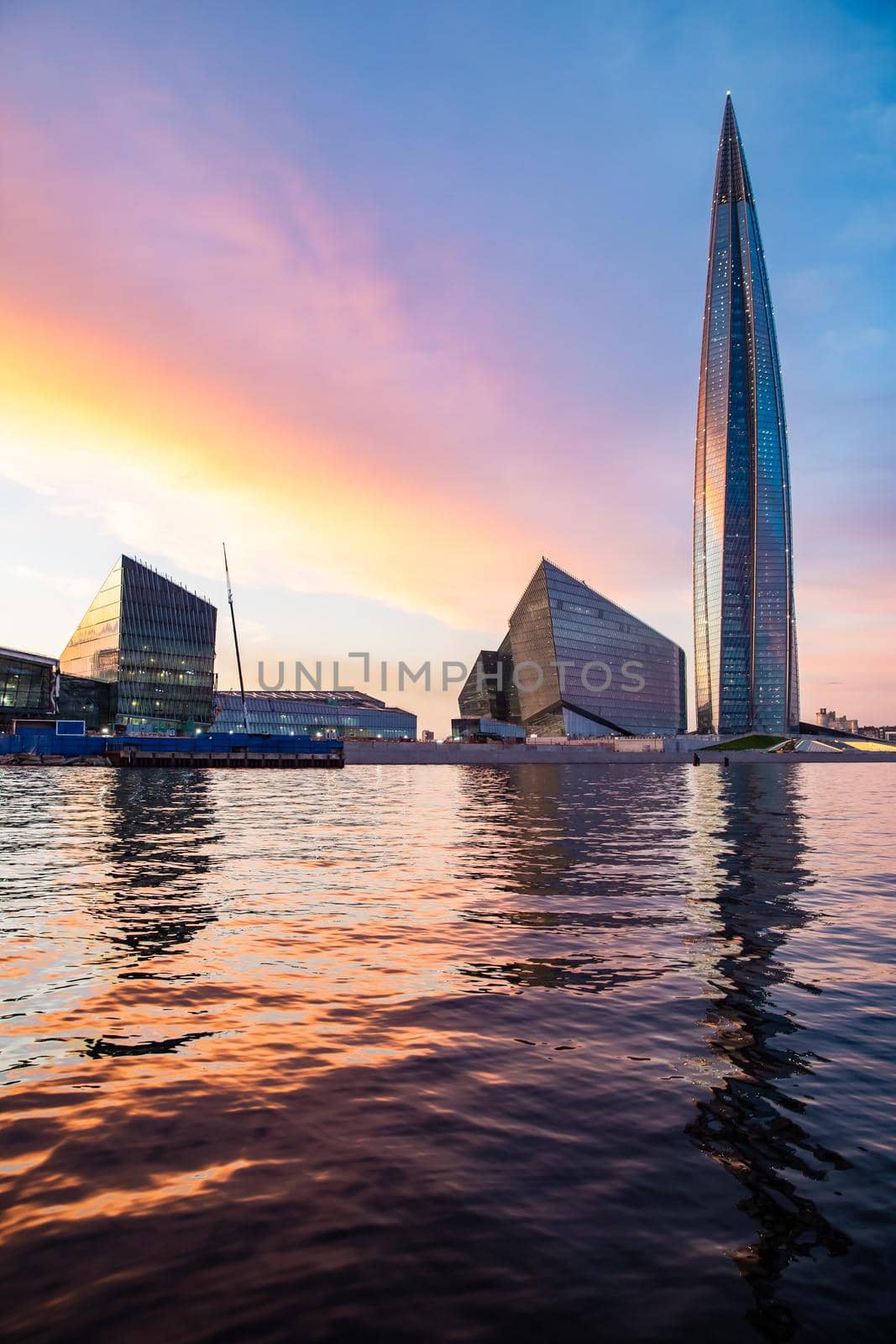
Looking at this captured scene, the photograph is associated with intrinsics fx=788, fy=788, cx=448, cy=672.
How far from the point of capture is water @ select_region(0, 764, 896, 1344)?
575cm

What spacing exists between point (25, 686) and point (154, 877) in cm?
15378

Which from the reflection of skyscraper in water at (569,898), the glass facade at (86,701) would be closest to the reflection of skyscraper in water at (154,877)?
the reflection of skyscraper in water at (569,898)

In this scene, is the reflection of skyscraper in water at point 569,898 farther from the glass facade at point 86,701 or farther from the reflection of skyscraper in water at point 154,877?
the glass facade at point 86,701

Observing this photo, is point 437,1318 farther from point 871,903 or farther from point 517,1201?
point 871,903

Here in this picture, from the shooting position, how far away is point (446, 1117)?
876 cm

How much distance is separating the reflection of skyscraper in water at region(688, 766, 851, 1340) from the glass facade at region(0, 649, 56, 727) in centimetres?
16263

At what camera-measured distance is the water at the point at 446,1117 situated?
18.9 ft

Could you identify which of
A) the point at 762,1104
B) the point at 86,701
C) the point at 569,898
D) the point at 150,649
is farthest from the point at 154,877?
the point at 150,649

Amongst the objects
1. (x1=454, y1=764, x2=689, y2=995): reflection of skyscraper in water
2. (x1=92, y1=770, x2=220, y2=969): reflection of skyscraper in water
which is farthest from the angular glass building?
(x1=454, y1=764, x2=689, y2=995): reflection of skyscraper in water

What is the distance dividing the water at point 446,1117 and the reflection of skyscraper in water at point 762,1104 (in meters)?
0.04

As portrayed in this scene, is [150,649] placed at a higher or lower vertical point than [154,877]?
higher

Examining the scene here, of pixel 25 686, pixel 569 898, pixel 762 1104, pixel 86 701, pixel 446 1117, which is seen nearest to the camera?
pixel 446 1117

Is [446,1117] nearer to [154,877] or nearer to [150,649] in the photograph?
[154,877]

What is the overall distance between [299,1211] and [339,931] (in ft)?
37.3
